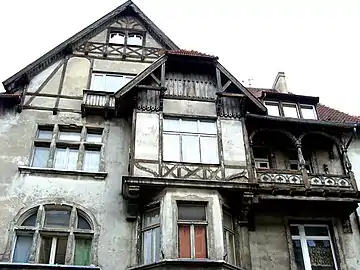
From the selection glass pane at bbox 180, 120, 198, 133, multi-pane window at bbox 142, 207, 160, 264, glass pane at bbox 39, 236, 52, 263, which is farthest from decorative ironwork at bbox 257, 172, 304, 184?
glass pane at bbox 39, 236, 52, 263

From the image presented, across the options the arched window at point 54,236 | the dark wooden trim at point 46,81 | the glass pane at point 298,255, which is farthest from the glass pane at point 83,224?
the glass pane at point 298,255

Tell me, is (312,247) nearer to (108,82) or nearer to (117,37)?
(108,82)

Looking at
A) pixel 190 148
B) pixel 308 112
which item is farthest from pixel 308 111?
pixel 190 148

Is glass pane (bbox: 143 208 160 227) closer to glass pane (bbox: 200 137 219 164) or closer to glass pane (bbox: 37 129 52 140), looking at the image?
glass pane (bbox: 200 137 219 164)

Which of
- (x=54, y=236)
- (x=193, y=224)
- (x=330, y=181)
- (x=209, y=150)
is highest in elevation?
(x=209, y=150)

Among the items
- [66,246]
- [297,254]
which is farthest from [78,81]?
[297,254]

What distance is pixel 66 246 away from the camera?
1472cm

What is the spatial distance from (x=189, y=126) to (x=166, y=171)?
2.41m

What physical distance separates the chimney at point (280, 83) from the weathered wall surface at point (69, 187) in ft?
31.7

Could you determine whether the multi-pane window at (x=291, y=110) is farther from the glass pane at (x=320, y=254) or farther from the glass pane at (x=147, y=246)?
the glass pane at (x=147, y=246)

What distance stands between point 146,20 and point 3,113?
26.7 feet

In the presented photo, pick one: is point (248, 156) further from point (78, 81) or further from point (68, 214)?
point (78, 81)

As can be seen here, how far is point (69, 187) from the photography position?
15.9 meters

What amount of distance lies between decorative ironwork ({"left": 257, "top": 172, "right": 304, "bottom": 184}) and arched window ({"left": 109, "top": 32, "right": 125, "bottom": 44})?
9.49m
